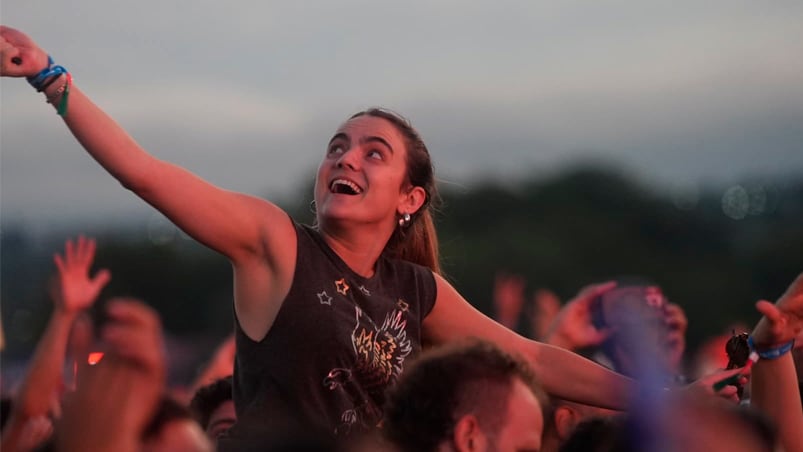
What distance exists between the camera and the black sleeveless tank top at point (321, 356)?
4012 mm

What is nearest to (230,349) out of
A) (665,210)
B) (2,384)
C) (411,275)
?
(2,384)

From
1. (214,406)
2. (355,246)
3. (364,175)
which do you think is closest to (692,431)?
(355,246)

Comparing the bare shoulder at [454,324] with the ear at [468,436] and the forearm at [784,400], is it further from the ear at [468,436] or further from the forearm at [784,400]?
the ear at [468,436]

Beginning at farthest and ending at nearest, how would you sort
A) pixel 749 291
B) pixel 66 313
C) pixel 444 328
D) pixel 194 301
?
1. pixel 749 291
2. pixel 194 301
3. pixel 444 328
4. pixel 66 313

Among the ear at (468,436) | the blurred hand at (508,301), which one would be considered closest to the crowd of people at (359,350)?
the ear at (468,436)

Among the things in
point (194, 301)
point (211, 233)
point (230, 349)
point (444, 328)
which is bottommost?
point (194, 301)

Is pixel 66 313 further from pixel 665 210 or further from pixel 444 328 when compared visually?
pixel 665 210

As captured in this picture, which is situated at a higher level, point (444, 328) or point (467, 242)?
point (444, 328)

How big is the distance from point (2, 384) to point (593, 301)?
88.7 inches

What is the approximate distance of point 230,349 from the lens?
736cm

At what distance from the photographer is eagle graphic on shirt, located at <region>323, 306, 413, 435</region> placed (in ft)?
13.5

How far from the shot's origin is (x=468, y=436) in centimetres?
341

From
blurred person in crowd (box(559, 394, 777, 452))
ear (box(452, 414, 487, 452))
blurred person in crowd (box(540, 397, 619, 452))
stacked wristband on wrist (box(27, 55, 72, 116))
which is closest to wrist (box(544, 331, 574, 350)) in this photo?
blurred person in crowd (box(540, 397, 619, 452))

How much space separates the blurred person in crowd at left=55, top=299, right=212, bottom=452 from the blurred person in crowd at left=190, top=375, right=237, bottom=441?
2542mm
